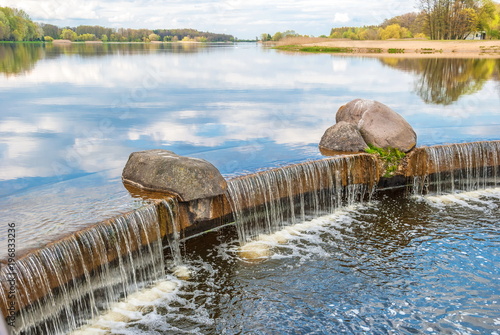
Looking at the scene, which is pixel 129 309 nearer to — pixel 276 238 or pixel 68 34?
→ pixel 276 238

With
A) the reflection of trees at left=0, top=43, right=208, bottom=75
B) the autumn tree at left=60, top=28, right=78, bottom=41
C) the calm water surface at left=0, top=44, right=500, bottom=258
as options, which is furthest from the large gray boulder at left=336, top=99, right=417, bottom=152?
the autumn tree at left=60, top=28, right=78, bottom=41

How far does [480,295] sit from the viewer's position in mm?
8836

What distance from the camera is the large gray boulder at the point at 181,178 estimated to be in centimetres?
1074

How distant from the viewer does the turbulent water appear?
8.06m

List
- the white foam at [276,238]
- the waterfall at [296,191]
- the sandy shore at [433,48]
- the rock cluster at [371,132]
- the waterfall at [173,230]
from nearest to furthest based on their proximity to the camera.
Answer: the waterfall at [173,230]
the white foam at [276,238]
the waterfall at [296,191]
the rock cluster at [371,132]
the sandy shore at [433,48]

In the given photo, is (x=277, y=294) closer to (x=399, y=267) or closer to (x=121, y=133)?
(x=399, y=267)

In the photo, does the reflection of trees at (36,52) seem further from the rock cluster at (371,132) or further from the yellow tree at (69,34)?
the yellow tree at (69,34)

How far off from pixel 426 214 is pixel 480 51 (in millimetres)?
68184

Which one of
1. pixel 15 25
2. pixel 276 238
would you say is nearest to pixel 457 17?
pixel 276 238

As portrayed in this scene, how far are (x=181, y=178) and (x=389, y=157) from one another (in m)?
6.79

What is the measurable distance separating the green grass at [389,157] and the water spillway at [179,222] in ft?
0.82

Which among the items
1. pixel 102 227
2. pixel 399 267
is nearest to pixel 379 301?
pixel 399 267

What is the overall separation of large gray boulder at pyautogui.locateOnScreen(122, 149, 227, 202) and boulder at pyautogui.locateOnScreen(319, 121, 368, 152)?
17.1 ft

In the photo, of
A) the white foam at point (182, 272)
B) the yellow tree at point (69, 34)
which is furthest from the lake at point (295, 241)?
the yellow tree at point (69, 34)
